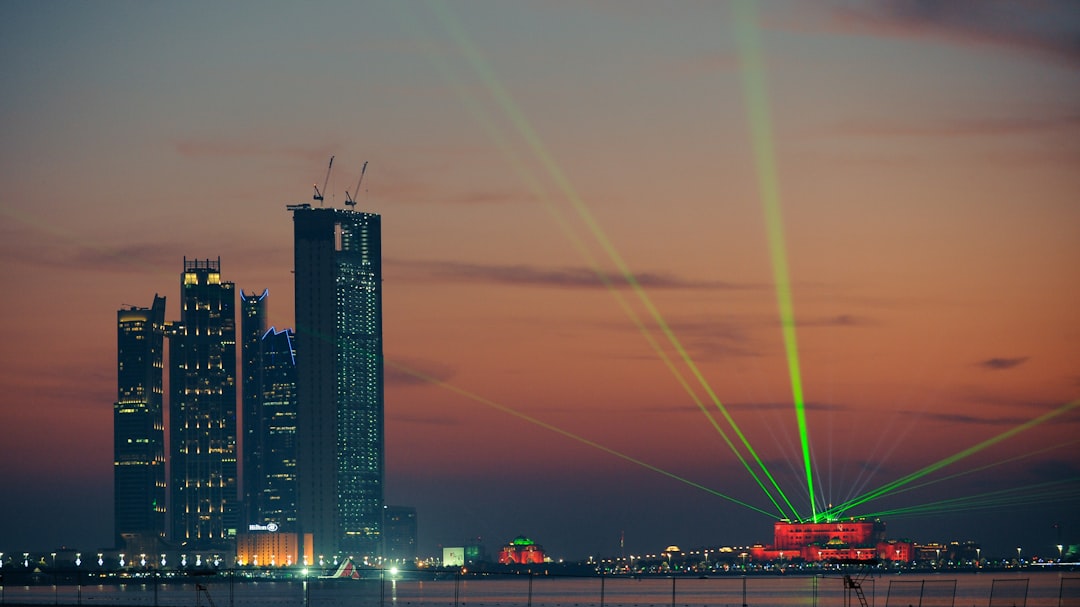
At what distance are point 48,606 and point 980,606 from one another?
10882 centimetres

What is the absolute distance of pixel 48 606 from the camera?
609 feet

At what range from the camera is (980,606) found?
197250 mm

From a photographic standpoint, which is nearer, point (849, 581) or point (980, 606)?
point (849, 581)

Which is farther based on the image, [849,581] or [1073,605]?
[1073,605]

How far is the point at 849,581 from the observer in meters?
121

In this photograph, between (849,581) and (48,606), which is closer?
(849,581)

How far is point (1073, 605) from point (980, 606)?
11537 mm

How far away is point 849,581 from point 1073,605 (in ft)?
263

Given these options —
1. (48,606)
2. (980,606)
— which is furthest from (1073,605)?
(48,606)

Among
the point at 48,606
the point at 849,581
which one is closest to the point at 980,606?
the point at 849,581

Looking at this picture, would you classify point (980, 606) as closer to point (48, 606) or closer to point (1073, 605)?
point (1073, 605)

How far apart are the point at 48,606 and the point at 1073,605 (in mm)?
117011

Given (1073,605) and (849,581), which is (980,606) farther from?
(849,581)

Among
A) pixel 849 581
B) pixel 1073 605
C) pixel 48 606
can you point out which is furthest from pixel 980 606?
pixel 48 606
